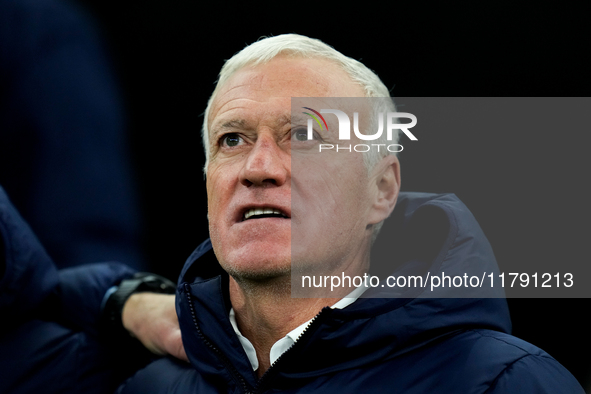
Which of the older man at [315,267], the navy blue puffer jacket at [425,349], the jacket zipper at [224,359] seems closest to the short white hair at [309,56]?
the older man at [315,267]

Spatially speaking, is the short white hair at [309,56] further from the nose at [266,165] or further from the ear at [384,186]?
the nose at [266,165]

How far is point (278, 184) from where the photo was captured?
1.31 metres

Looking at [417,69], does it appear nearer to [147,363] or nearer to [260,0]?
[260,0]

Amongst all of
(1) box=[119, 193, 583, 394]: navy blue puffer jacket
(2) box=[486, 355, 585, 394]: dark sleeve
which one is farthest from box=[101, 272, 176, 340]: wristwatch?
(2) box=[486, 355, 585, 394]: dark sleeve

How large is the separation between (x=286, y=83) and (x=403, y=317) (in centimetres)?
58

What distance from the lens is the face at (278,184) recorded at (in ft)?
4.24

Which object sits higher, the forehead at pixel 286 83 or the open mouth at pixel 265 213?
the forehead at pixel 286 83

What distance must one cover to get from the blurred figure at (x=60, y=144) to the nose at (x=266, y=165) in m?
1.99

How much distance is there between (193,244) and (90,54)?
123cm

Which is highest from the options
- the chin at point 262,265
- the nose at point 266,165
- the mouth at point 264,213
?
the nose at point 266,165

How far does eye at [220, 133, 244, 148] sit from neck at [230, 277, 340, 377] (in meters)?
0.34

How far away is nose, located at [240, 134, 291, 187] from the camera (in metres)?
1.30

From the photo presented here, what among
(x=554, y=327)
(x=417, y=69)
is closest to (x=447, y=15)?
(x=417, y=69)

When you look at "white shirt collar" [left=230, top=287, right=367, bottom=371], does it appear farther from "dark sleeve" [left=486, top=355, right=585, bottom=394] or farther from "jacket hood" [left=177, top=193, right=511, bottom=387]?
"dark sleeve" [left=486, top=355, right=585, bottom=394]
